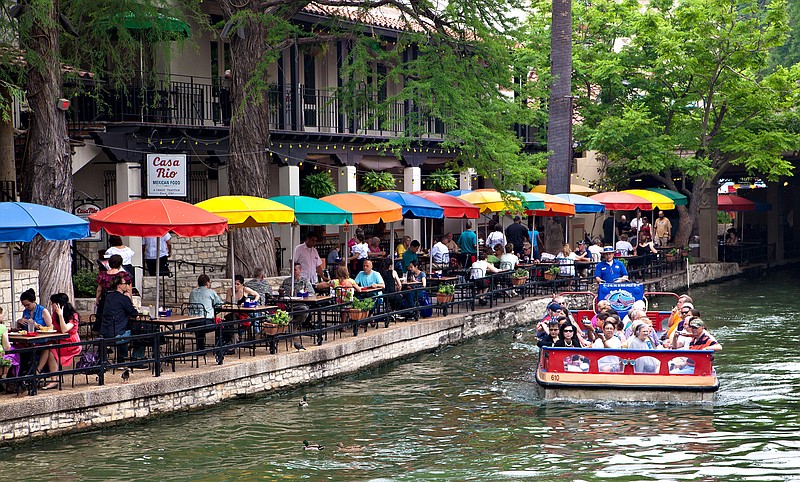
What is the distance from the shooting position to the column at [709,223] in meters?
40.2

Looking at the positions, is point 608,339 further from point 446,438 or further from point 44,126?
Answer: point 44,126

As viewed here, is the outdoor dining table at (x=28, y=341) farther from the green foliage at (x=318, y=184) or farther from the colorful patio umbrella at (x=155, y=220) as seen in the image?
the green foliage at (x=318, y=184)

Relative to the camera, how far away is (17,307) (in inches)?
716

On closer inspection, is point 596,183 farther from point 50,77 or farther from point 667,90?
point 50,77

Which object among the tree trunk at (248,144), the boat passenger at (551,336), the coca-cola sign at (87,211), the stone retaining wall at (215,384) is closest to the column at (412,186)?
the tree trunk at (248,144)

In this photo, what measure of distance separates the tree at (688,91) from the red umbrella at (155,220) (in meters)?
21.8

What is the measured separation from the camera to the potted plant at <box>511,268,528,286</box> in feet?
89.8

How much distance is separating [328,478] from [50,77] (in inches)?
356

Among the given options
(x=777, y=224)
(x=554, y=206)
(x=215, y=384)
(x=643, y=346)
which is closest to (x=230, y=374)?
(x=215, y=384)

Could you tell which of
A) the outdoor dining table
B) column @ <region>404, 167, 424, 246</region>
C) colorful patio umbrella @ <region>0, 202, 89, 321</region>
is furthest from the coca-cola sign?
column @ <region>404, 167, 424, 246</region>

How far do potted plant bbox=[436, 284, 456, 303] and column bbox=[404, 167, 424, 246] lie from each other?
10.8 meters

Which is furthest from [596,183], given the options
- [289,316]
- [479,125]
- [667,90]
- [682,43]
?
[289,316]

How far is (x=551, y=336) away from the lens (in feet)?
56.9

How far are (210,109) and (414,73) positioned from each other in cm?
647
